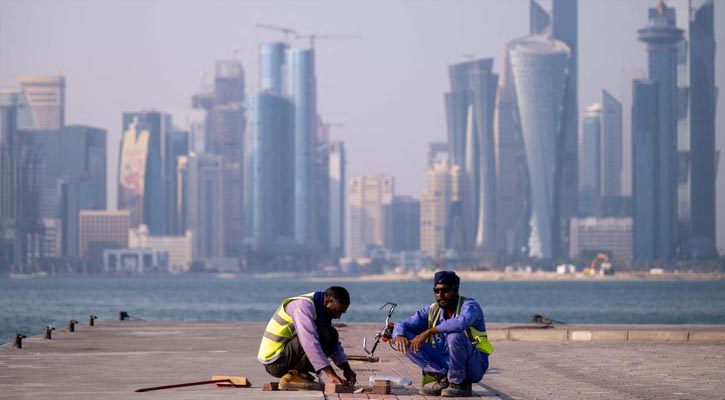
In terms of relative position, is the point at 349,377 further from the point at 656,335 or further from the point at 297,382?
the point at 656,335

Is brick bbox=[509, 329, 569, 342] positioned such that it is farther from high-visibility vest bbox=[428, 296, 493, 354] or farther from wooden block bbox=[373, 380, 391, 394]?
high-visibility vest bbox=[428, 296, 493, 354]

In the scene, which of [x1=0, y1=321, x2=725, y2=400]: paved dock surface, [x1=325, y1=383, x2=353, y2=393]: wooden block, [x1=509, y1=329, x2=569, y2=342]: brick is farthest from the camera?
[x1=509, y1=329, x2=569, y2=342]: brick

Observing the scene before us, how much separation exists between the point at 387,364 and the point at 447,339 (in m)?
A: 5.66

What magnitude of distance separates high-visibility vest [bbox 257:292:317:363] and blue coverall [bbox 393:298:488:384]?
3.57 ft

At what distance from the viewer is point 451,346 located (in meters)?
15.6

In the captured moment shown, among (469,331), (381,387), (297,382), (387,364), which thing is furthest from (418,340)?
(387,364)

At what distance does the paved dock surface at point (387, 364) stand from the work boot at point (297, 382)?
0.20m

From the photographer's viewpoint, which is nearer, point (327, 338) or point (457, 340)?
point (457, 340)

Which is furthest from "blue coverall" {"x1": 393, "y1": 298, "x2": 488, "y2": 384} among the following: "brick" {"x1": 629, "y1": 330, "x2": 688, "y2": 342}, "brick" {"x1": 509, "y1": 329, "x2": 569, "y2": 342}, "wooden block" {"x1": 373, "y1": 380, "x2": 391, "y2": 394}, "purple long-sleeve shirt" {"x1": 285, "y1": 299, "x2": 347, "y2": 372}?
"brick" {"x1": 629, "y1": 330, "x2": 688, "y2": 342}

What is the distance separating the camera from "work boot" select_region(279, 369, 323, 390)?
1595 centimetres

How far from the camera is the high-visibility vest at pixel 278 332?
51.6 ft

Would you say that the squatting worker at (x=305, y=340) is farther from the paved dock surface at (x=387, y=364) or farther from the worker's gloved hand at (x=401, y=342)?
the worker's gloved hand at (x=401, y=342)

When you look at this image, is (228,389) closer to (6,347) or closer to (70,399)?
(70,399)

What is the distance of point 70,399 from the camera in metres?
15.2
